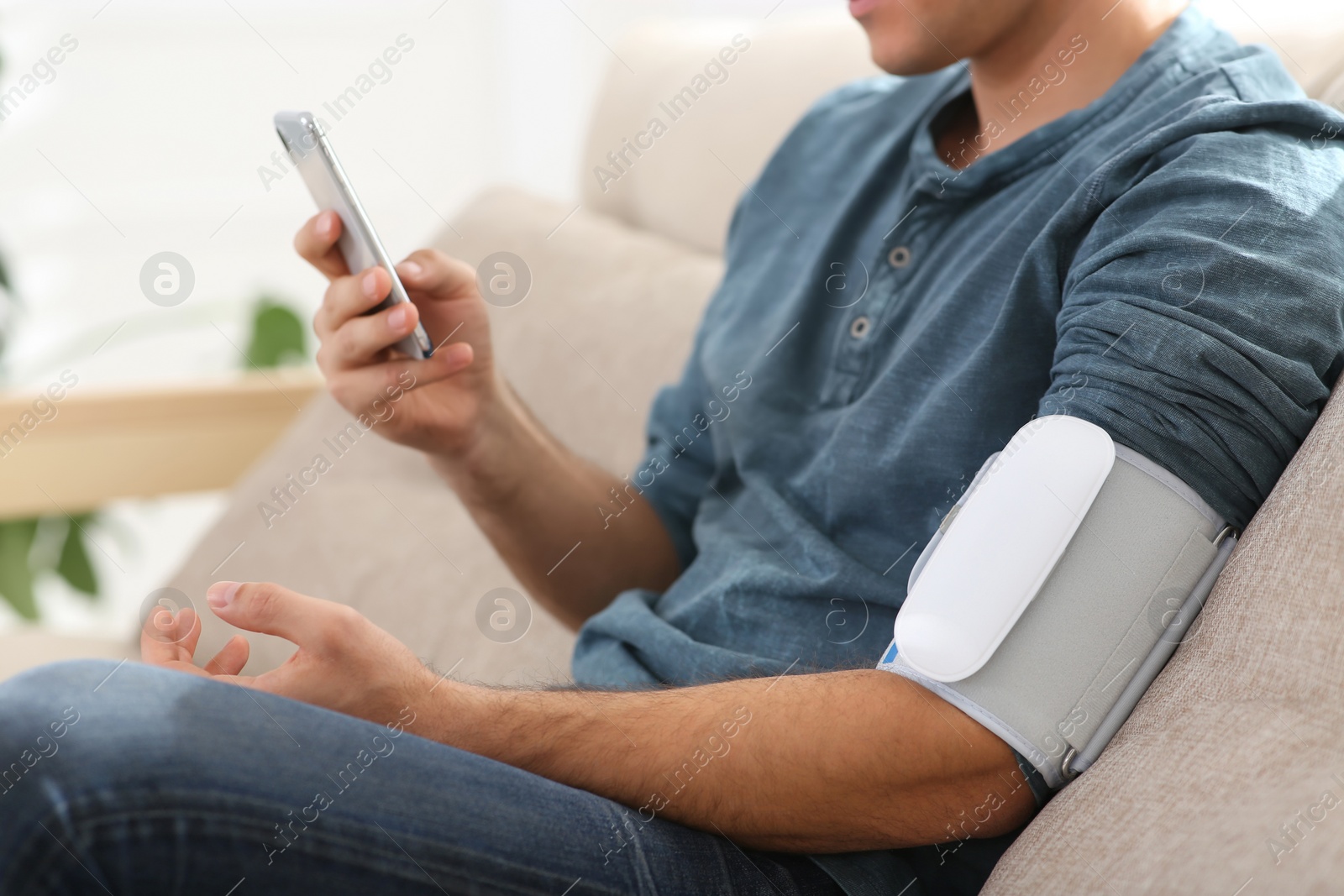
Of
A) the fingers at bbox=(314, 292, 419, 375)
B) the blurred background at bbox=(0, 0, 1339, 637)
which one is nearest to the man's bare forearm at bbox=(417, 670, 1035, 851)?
the fingers at bbox=(314, 292, 419, 375)

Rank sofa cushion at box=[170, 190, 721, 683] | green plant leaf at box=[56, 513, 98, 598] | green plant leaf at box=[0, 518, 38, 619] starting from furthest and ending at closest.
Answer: green plant leaf at box=[56, 513, 98, 598] → green plant leaf at box=[0, 518, 38, 619] → sofa cushion at box=[170, 190, 721, 683]

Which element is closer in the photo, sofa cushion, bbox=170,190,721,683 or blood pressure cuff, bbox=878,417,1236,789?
blood pressure cuff, bbox=878,417,1236,789

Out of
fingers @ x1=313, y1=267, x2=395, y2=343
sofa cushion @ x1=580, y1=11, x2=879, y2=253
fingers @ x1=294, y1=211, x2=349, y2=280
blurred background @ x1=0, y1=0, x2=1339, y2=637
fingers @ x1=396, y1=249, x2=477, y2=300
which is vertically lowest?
sofa cushion @ x1=580, y1=11, x2=879, y2=253

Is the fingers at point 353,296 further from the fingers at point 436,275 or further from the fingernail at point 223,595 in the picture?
the fingernail at point 223,595

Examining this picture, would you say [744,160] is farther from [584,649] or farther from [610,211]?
[584,649]

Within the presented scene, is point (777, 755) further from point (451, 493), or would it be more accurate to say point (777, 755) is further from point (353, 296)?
point (451, 493)

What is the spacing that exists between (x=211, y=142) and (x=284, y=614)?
197 centimetres

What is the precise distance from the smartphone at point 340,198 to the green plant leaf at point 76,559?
104 centimetres

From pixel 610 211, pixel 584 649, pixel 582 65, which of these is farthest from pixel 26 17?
pixel 584 649

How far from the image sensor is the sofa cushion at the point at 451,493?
1.08 m

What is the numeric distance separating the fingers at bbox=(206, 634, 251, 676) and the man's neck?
0.61m

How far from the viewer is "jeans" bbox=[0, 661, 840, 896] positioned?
0.43 metres

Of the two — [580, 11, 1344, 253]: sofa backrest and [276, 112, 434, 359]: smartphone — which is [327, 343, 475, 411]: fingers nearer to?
[276, 112, 434, 359]: smartphone

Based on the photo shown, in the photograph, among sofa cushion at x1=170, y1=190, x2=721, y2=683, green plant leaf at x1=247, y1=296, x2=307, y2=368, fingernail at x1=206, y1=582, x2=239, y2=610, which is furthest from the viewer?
green plant leaf at x1=247, y1=296, x2=307, y2=368
